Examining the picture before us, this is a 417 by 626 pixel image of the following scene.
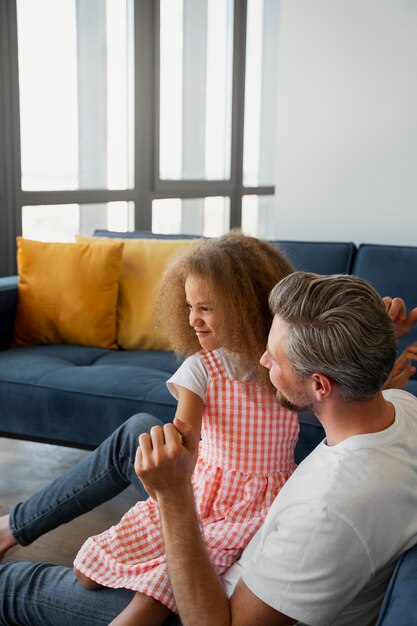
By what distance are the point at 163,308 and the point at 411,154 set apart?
2212 millimetres

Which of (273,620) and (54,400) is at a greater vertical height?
(273,620)

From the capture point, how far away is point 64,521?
6.54 ft

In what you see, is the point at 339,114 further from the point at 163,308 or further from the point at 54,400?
the point at 163,308

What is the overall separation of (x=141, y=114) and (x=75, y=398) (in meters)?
2.98

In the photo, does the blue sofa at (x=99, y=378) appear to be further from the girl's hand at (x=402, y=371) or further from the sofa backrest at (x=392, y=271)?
the girl's hand at (x=402, y=371)

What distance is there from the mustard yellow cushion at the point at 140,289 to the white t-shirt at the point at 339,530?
87.8 inches

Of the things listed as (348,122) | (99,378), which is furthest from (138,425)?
(348,122)

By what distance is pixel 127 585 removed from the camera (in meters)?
1.46

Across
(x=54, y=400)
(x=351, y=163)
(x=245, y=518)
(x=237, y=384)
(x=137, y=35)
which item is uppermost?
(x=137, y=35)

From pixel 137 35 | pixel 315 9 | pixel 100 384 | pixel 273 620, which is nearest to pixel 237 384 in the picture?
pixel 273 620

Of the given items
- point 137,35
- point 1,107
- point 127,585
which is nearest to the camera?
point 127,585

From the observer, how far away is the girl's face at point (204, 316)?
1684 mm

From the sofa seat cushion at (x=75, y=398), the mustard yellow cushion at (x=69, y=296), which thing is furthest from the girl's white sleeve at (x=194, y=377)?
the mustard yellow cushion at (x=69, y=296)

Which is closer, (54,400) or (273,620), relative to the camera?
(273,620)
